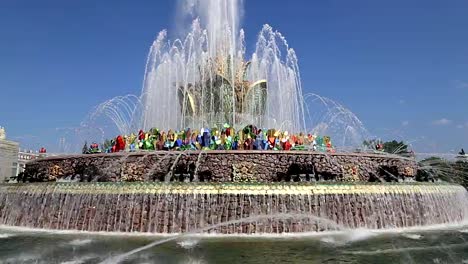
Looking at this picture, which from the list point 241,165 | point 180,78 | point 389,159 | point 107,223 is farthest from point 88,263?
point 180,78

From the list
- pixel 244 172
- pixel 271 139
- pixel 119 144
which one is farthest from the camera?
pixel 119 144

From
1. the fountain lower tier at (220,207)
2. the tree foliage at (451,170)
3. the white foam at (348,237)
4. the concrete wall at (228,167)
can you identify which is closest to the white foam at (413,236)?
the white foam at (348,237)

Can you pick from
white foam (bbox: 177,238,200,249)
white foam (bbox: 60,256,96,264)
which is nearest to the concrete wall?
white foam (bbox: 177,238,200,249)

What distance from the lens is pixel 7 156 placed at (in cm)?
5597

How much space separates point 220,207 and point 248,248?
3.16 m

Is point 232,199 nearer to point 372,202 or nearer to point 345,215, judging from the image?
point 345,215

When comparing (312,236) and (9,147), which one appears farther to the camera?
(9,147)

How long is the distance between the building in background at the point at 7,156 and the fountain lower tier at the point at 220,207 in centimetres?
4252

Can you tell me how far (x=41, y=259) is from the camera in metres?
10.6

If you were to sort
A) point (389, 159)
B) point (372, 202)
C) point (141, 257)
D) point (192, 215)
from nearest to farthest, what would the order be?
point (141, 257) < point (192, 215) < point (372, 202) < point (389, 159)

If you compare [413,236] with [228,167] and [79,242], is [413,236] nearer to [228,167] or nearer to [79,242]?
[228,167]

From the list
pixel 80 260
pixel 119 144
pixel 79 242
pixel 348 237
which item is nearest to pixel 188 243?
pixel 79 242

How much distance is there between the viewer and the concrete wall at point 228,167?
17656 millimetres

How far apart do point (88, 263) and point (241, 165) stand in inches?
344
